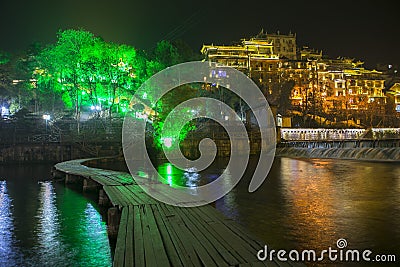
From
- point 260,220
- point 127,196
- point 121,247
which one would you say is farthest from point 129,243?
point 260,220

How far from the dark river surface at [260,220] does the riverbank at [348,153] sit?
1654 centimetres

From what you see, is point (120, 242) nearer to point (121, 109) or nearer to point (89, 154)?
point (89, 154)

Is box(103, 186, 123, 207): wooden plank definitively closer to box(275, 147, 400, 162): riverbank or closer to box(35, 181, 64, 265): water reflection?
box(35, 181, 64, 265): water reflection

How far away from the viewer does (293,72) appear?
11219cm

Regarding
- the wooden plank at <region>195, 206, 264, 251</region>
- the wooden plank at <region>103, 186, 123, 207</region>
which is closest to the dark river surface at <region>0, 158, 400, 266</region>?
the wooden plank at <region>103, 186, 123, 207</region>

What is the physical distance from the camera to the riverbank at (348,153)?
3422 cm

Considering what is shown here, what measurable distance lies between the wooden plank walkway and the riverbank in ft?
99.5

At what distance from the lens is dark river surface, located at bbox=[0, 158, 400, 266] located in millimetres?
8383

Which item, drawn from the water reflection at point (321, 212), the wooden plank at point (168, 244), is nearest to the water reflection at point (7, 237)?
the wooden plank at point (168, 244)

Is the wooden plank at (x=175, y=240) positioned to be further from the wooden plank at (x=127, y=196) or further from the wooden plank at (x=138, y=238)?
the wooden plank at (x=127, y=196)

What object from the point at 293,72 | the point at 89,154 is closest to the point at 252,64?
the point at 293,72

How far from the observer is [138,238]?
667 centimetres

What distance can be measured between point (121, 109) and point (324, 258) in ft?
149

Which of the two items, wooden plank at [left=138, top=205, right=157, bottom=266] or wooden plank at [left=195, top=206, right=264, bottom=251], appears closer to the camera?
wooden plank at [left=138, top=205, right=157, bottom=266]
